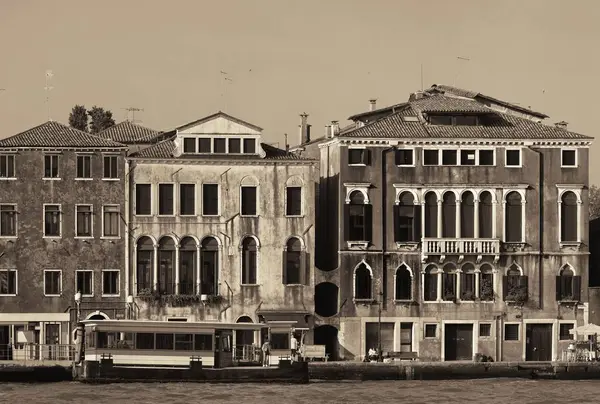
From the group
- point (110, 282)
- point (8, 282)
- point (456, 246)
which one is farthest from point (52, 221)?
point (456, 246)

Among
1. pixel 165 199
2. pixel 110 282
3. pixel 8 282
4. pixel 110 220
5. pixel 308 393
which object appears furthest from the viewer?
pixel 165 199

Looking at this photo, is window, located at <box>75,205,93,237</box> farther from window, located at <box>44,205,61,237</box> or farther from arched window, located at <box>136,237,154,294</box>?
arched window, located at <box>136,237,154,294</box>

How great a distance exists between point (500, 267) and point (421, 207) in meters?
4.48

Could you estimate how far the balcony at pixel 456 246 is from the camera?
322 feet

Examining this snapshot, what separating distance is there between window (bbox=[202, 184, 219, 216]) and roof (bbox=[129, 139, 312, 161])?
51.3 inches

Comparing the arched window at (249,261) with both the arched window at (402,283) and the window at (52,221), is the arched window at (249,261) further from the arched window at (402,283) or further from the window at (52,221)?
the window at (52,221)

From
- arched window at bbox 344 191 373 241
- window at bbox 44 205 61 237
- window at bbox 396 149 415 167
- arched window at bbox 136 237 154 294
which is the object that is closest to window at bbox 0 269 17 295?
window at bbox 44 205 61 237

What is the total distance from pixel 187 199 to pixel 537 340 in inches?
659

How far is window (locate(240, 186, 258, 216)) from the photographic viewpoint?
97.4 metres

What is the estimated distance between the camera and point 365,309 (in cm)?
9794

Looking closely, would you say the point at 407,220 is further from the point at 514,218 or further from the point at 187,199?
the point at 187,199

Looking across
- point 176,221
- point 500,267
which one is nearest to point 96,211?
point 176,221

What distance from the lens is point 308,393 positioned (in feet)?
278

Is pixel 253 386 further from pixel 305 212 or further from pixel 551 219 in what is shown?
pixel 551 219
